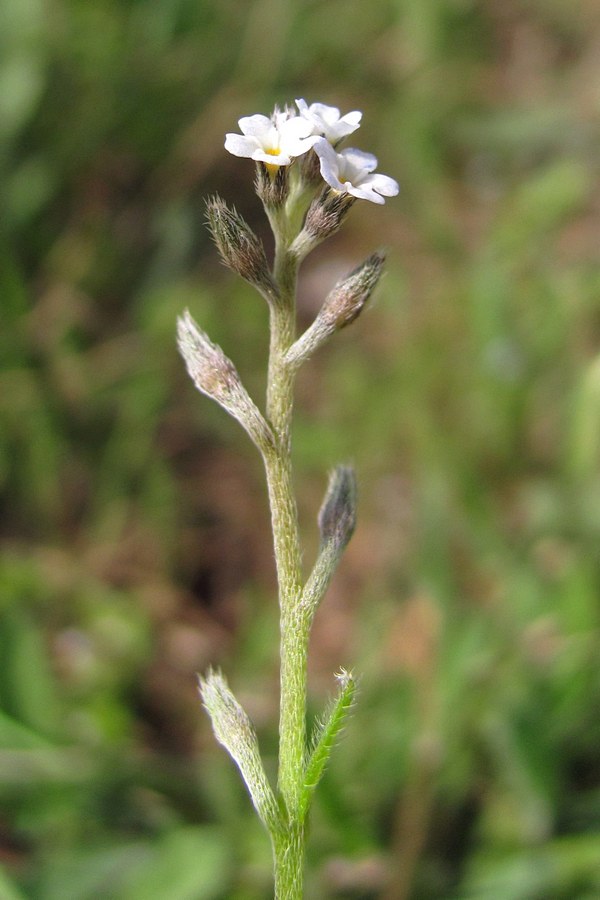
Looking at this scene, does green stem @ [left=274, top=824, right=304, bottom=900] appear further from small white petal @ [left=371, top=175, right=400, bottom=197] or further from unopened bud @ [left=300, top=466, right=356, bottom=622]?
small white petal @ [left=371, top=175, right=400, bottom=197]

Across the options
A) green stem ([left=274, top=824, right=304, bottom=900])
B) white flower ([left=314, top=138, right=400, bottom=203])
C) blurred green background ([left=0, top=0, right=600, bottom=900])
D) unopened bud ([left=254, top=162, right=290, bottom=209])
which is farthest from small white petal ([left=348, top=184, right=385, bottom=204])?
blurred green background ([left=0, top=0, right=600, bottom=900])

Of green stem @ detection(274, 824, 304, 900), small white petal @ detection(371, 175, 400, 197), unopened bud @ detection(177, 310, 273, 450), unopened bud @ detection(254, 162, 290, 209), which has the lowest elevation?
green stem @ detection(274, 824, 304, 900)

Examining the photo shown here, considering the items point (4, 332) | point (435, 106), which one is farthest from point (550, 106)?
point (4, 332)

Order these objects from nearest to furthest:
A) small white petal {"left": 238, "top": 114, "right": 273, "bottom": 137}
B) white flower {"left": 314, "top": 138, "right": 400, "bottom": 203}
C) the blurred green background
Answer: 1. white flower {"left": 314, "top": 138, "right": 400, "bottom": 203}
2. small white petal {"left": 238, "top": 114, "right": 273, "bottom": 137}
3. the blurred green background

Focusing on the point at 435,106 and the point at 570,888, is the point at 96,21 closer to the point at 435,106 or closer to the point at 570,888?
the point at 435,106

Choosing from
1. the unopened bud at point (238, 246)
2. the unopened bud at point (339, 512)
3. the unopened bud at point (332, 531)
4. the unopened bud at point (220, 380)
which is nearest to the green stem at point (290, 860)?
the unopened bud at point (332, 531)

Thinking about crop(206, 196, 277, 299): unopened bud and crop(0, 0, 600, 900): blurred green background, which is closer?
crop(206, 196, 277, 299): unopened bud

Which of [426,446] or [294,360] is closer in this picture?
[294,360]
